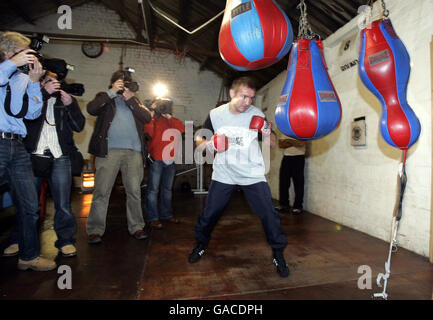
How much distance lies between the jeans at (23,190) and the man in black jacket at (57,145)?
5.6 inches

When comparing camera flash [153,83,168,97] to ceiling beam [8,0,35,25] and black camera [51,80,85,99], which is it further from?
black camera [51,80,85,99]

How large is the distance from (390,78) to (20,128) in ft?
7.41

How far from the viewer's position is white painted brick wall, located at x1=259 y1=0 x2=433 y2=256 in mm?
2162

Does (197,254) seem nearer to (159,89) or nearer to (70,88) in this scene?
(70,88)

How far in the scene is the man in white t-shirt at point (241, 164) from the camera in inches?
68.8

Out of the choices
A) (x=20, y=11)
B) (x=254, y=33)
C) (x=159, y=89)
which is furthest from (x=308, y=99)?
(x=20, y=11)

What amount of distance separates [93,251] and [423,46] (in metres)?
3.30

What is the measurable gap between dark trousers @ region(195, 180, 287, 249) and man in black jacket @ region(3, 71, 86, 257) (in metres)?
1.05

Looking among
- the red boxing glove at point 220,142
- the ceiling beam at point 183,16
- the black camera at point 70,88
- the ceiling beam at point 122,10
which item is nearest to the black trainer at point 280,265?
the red boxing glove at point 220,142

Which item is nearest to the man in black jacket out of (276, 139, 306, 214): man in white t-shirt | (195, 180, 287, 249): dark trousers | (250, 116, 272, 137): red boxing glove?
(195, 180, 287, 249): dark trousers

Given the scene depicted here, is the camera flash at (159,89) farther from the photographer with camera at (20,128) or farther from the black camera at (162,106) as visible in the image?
the photographer with camera at (20,128)

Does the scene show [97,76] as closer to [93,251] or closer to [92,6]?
[92,6]

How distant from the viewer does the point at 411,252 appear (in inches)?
87.4

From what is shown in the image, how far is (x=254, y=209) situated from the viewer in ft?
5.92
